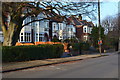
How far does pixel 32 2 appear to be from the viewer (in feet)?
50.3

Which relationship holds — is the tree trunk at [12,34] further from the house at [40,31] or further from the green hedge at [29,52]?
the house at [40,31]

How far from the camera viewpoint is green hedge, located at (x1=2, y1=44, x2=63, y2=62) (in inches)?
585

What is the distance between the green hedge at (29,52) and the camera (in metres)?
14.9

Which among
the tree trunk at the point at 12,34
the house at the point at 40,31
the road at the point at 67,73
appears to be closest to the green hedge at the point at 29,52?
the tree trunk at the point at 12,34

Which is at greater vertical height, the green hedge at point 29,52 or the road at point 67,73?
the green hedge at point 29,52

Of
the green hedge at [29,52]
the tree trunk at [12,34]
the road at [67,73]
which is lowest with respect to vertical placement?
the road at [67,73]

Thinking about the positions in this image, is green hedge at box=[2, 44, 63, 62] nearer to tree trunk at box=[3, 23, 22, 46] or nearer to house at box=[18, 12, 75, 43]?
tree trunk at box=[3, 23, 22, 46]

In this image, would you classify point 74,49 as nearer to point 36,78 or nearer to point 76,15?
point 76,15

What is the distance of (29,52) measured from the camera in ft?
55.5

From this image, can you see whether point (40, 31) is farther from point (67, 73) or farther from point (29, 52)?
point (67, 73)

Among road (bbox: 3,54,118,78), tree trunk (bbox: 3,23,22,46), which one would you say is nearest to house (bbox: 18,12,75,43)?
tree trunk (bbox: 3,23,22,46)

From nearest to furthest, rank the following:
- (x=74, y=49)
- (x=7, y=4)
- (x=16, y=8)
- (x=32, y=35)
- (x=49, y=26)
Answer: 1. (x=7, y=4)
2. (x=16, y=8)
3. (x=74, y=49)
4. (x=32, y=35)
5. (x=49, y=26)

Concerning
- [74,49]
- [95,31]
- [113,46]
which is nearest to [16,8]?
[74,49]

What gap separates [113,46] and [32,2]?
33824mm
